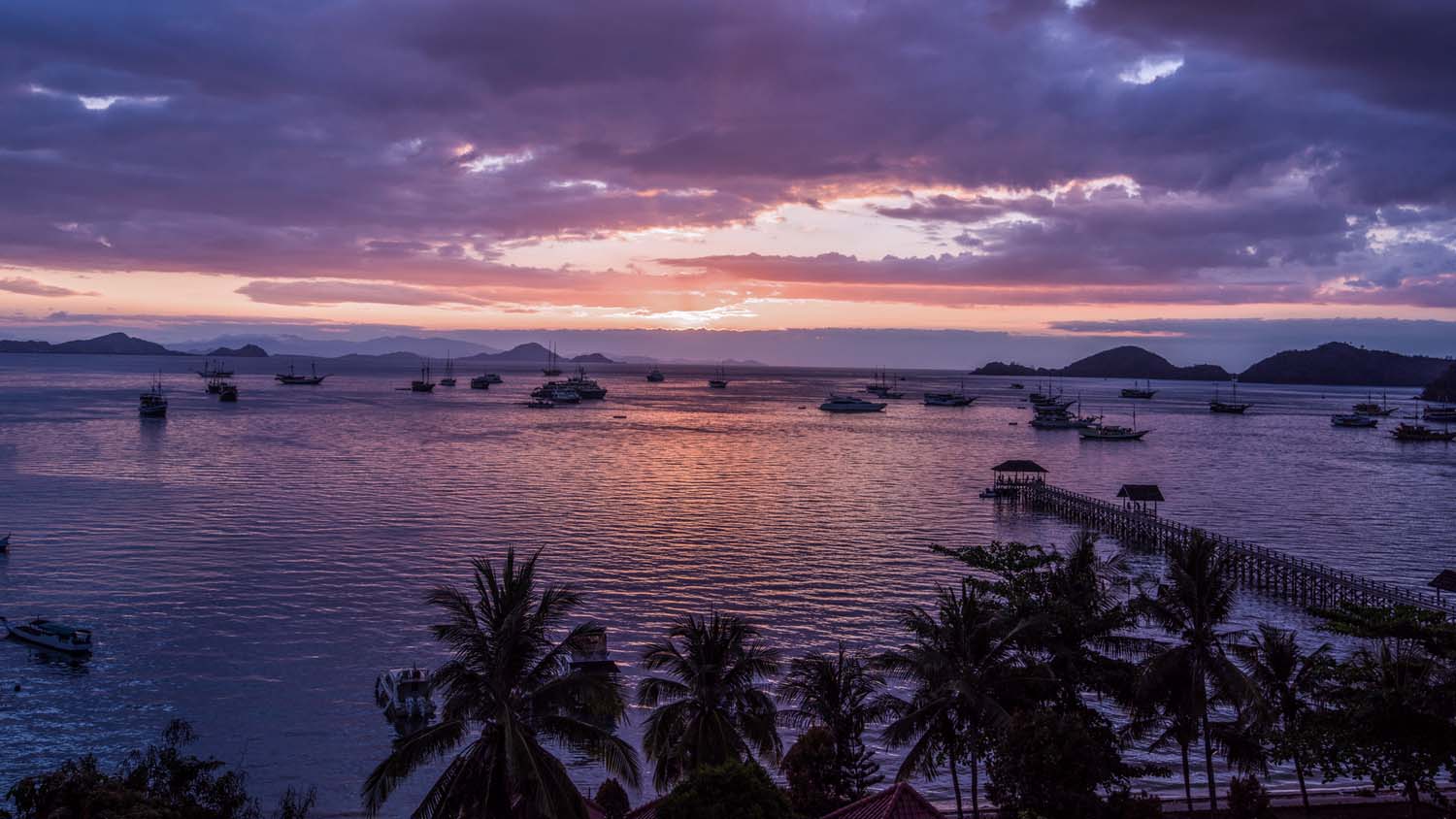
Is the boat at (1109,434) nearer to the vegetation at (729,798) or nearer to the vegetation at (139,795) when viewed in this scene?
the vegetation at (139,795)

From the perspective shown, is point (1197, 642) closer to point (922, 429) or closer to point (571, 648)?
point (571, 648)

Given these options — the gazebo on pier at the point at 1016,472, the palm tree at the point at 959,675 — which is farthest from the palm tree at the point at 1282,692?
the gazebo on pier at the point at 1016,472

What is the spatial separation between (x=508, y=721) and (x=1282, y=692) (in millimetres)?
20025

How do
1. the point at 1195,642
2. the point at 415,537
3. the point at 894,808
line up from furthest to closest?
the point at 415,537, the point at 1195,642, the point at 894,808

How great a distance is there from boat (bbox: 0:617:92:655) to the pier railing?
4314 cm

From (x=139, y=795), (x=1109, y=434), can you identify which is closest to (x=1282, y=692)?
(x=139, y=795)

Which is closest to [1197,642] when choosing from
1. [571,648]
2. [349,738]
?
[571,648]

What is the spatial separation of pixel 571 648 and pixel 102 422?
158m

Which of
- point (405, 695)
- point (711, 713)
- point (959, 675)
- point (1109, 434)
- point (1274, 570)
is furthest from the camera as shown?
point (1109, 434)

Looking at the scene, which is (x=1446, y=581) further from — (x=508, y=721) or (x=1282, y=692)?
(x=508, y=721)

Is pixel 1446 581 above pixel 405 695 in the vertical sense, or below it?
above

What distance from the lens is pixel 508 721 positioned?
56.3 feet

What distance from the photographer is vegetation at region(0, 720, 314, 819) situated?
17.3 metres

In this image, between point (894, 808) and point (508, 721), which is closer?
point (508, 721)
